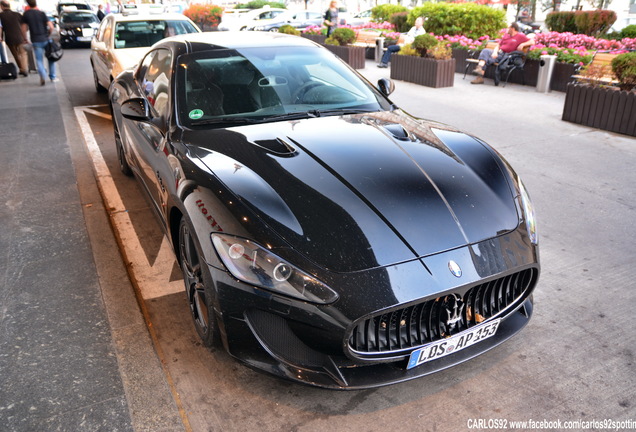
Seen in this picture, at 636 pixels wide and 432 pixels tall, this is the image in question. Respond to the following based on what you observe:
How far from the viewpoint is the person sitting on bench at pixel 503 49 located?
1170cm

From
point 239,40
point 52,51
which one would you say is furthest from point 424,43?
point 239,40

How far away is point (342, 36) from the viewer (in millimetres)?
15148

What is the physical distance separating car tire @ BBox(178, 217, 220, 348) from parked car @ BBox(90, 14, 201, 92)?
6.27 metres

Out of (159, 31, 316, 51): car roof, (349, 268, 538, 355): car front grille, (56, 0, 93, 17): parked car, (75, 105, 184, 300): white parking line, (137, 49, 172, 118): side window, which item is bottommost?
(75, 105, 184, 300): white parking line

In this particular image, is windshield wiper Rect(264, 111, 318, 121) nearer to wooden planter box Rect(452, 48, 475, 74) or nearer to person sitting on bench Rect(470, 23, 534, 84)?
person sitting on bench Rect(470, 23, 534, 84)

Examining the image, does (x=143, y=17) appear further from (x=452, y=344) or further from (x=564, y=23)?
(x=564, y=23)

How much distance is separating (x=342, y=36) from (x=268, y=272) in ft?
45.6

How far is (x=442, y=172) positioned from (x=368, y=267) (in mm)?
905

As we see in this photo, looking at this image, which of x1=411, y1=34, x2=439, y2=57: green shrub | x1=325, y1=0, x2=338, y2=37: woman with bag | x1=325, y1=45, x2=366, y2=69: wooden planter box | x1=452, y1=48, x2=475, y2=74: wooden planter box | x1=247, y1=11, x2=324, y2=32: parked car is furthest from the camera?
x1=247, y1=11, x2=324, y2=32: parked car

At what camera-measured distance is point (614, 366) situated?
288 centimetres

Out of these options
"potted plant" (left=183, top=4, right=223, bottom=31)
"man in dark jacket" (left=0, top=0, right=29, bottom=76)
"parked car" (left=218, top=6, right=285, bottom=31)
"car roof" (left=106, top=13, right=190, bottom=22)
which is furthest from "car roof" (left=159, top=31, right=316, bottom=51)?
"potted plant" (left=183, top=4, right=223, bottom=31)

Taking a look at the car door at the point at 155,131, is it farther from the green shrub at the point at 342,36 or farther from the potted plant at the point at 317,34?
the potted plant at the point at 317,34

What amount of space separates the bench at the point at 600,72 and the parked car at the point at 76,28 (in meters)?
17.3

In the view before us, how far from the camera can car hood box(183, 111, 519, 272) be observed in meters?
2.45
